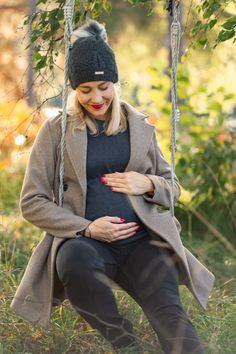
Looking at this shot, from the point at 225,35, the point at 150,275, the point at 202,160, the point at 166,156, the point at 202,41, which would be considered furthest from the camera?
the point at 166,156

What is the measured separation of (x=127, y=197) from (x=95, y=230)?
0.24 metres

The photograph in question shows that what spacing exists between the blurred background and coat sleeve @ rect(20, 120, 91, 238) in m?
0.44

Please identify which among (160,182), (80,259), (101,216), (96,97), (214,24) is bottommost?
(80,259)

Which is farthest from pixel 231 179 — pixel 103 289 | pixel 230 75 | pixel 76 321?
pixel 230 75

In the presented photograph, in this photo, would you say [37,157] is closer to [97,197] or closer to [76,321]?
[97,197]

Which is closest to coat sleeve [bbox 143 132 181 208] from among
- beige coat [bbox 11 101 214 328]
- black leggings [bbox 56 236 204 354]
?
beige coat [bbox 11 101 214 328]

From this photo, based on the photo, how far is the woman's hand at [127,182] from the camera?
164 inches

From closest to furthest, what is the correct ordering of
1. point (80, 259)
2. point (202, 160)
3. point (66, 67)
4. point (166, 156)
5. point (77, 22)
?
point (80, 259)
point (66, 67)
point (77, 22)
point (202, 160)
point (166, 156)

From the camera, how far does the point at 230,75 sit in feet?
50.4

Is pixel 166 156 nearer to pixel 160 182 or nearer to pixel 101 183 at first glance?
pixel 160 182

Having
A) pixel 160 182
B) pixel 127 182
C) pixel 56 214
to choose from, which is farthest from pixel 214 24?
pixel 56 214

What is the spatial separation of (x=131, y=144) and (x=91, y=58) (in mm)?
419

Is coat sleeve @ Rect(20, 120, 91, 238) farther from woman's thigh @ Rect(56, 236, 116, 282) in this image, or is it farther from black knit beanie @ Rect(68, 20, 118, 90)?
black knit beanie @ Rect(68, 20, 118, 90)

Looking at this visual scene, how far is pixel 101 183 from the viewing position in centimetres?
420
